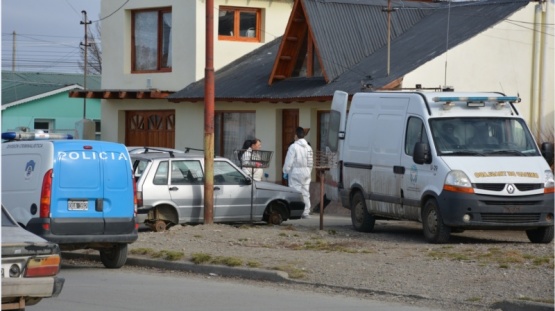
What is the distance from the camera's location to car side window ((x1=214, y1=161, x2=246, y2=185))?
21500 mm

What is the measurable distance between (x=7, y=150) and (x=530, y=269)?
24.9 ft

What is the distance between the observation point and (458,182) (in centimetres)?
1758

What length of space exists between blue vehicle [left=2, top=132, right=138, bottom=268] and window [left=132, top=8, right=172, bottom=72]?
63.2 feet

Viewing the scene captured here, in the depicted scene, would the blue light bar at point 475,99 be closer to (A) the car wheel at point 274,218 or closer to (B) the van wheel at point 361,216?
(B) the van wheel at point 361,216

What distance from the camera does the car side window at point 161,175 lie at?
66.6 ft

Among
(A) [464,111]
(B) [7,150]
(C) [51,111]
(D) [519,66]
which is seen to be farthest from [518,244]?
(C) [51,111]

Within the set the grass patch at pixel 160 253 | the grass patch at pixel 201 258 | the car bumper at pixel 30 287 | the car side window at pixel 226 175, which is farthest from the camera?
the car side window at pixel 226 175

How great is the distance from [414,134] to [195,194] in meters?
4.53

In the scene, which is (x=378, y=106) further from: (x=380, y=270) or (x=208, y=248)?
(x=380, y=270)

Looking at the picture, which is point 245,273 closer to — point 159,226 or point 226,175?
point 159,226

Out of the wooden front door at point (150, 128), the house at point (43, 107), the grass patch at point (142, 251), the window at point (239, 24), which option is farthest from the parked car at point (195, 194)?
the house at point (43, 107)

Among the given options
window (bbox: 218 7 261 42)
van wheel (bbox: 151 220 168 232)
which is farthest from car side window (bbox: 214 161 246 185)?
window (bbox: 218 7 261 42)

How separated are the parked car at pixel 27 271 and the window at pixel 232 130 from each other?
22.1 meters

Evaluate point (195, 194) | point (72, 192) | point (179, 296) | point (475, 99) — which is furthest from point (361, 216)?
point (179, 296)
